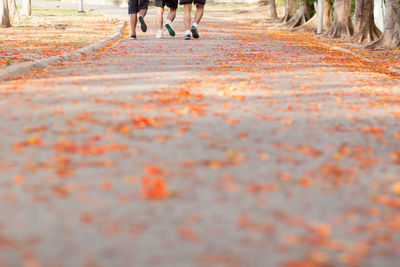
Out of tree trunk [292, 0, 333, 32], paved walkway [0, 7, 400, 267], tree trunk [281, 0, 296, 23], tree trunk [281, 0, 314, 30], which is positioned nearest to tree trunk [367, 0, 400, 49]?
paved walkway [0, 7, 400, 267]

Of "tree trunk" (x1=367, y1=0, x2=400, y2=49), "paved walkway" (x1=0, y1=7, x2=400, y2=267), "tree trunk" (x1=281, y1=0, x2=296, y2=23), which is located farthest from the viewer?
"tree trunk" (x1=281, y1=0, x2=296, y2=23)

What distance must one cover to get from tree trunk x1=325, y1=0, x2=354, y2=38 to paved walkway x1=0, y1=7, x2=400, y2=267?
13.2 metres

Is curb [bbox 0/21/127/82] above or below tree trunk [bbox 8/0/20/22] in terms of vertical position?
above

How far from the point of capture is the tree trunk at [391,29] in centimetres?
1620

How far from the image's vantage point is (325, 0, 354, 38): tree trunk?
21.3m

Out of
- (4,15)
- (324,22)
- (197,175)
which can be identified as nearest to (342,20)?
(324,22)

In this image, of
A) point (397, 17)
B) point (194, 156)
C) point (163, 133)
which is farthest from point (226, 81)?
point (397, 17)

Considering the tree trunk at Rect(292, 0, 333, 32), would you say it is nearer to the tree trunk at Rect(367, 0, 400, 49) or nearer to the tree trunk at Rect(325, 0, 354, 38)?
the tree trunk at Rect(325, 0, 354, 38)

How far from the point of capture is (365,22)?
63.6ft

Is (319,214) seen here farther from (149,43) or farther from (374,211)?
(149,43)

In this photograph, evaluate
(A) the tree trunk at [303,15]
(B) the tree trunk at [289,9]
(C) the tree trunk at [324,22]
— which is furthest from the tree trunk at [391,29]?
(B) the tree trunk at [289,9]

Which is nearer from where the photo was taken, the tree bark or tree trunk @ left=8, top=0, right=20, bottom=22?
the tree bark

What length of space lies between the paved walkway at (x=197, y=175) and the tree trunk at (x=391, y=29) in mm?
8202

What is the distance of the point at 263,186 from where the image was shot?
4.03 m
